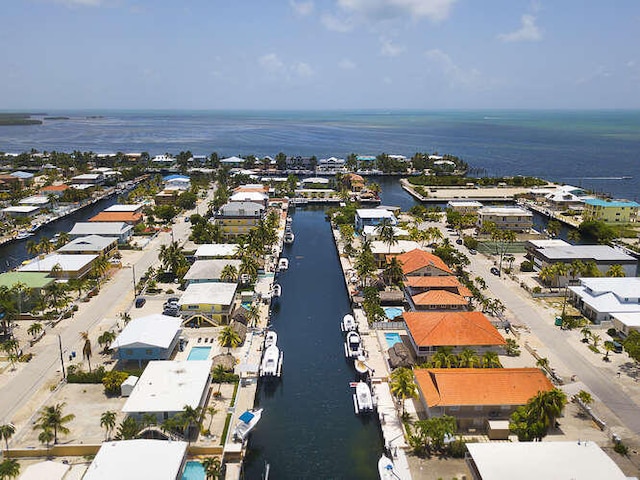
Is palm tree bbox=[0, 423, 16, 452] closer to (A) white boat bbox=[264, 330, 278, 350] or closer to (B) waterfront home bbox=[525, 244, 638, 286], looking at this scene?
(A) white boat bbox=[264, 330, 278, 350]

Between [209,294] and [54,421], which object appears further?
[209,294]

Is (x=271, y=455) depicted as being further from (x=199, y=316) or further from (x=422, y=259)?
(x=422, y=259)

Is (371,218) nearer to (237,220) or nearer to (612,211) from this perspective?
(237,220)

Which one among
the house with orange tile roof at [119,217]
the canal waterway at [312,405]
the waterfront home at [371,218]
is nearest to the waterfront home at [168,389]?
the canal waterway at [312,405]

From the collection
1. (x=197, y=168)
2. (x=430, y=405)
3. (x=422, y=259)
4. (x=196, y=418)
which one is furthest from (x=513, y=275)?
(x=197, y=168)

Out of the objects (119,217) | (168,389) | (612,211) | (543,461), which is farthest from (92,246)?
(612,211)

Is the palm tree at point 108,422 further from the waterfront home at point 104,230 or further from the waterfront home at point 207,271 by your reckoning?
the waterfront home at point 104,230
